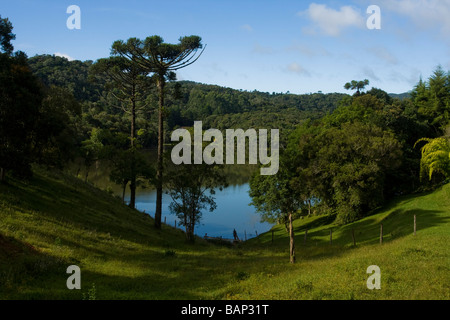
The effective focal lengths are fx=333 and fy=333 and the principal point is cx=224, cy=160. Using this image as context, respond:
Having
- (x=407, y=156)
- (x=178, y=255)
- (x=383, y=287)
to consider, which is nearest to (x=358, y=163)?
(x=407, y=156)

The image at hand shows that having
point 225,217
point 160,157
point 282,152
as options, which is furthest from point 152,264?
point 225,217

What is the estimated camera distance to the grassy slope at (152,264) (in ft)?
39.4

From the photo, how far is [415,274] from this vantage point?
1345cm

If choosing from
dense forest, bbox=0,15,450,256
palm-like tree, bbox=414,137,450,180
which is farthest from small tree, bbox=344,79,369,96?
palm-like tree, bbox=414,137,450,180

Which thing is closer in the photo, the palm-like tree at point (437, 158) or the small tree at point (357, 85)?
the palm-like tree at point (437, 158)

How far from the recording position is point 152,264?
18.4 meters

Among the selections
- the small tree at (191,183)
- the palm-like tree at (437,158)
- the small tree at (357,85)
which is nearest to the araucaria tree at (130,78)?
the small tree at (191,183)

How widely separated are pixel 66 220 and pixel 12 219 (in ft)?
13.5

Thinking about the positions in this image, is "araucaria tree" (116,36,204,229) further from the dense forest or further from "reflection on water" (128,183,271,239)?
"reflection on water" (128,183,271,239)

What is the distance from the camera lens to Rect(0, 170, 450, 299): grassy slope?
12.0 metres

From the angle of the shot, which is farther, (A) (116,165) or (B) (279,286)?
(A) (116,165)

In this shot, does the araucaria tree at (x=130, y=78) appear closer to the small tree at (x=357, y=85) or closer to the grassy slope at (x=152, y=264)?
the grassy slope at (x=152, y=264)

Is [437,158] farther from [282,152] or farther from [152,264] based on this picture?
[152,264]
